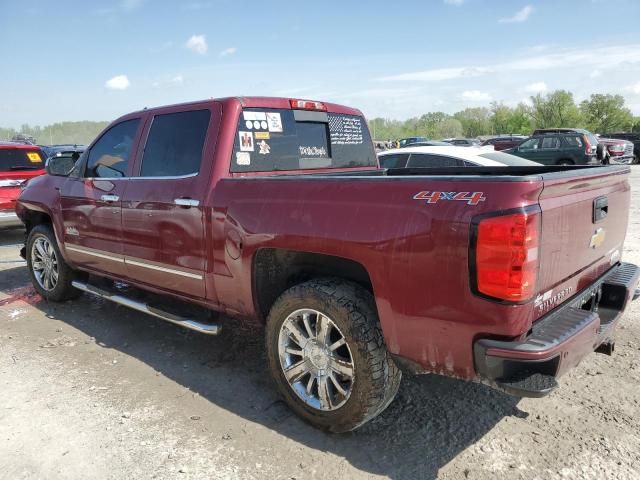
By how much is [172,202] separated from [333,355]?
1.66 meters

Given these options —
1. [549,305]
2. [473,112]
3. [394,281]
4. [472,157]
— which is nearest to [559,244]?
[549,305]

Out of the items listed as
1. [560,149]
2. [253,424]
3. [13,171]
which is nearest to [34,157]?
[13,171]

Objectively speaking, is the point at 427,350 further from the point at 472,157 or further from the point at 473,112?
the point at 473,112

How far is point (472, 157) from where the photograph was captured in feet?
25.6

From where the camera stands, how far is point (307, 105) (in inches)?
167

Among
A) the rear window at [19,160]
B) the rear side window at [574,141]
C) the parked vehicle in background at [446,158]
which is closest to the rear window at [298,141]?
the parked vehicle in background at [446,158]

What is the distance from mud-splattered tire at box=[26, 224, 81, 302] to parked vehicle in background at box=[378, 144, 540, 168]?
539cm

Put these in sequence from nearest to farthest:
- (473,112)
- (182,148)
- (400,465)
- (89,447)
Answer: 1. (400,465)
2. (89,447)
3. (182,148)
4. (473,112)

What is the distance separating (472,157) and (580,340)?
18.6ft

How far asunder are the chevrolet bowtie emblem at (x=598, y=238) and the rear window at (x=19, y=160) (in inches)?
382

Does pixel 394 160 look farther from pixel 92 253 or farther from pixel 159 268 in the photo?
pixel 159 268

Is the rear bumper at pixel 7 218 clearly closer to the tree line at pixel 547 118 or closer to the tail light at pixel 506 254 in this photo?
the tail light at pixel 506 254

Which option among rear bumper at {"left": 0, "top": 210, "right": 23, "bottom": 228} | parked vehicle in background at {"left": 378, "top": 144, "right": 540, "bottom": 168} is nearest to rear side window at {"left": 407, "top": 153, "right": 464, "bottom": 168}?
parked vehicle in background at {"left": 378, "top": 144, "right": 540, "bottom": 168}

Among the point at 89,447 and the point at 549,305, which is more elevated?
the point at 549,305
